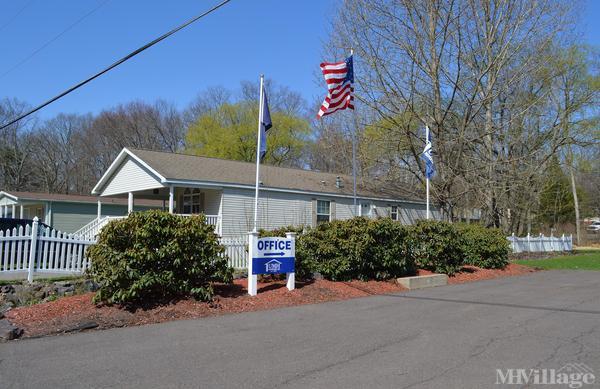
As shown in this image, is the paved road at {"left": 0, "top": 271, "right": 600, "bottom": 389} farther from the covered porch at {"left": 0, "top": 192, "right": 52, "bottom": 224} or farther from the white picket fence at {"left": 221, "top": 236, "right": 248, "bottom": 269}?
the covered porch at {"left": 0, "top": 192, "right": 52, "bottom": 224}

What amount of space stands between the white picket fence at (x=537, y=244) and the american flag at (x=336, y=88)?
1483 cm

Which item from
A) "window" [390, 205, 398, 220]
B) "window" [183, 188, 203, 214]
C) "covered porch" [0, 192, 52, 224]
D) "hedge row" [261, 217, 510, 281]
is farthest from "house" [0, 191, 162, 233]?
"hedge row" [261, 217, 510, 281]

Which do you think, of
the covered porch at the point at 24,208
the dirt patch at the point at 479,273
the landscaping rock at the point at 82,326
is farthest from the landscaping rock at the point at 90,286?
the covered porch at the point at 24,208

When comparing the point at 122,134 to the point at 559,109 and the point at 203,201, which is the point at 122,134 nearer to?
the point at 203,201

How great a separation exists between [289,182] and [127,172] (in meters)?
6.91

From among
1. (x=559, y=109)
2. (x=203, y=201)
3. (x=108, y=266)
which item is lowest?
(x=108, y=266)

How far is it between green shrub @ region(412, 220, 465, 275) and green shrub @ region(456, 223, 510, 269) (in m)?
1.43

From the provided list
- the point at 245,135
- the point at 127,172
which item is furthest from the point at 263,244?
the point at 245,135

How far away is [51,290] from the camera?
35.1 ft

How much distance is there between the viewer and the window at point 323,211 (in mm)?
24250

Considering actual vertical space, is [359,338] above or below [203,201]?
below
